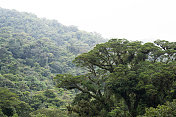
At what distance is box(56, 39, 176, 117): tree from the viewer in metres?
8.52

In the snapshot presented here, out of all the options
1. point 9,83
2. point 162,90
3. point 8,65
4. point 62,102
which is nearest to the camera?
point 162,90

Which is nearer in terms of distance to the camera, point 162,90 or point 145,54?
point 162,90

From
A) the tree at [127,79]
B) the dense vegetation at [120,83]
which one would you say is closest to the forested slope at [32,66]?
the dense vegetation at [120,83]

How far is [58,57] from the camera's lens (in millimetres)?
45188

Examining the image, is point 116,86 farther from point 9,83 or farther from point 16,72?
point 16,72

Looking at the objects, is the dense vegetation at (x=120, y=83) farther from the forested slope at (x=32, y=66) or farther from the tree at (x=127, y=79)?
the forested slope at (x=32, y=66)

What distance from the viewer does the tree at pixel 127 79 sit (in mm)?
8516

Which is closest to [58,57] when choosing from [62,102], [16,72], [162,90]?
[16,72]

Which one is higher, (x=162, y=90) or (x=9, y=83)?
(x=162, y=90)

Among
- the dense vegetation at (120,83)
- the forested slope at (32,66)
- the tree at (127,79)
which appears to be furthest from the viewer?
the forested slope at (32,66)

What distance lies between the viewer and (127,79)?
369 inches

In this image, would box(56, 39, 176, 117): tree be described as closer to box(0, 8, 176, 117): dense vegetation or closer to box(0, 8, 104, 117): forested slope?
box(0, 8, 176, 117): dense vegetation

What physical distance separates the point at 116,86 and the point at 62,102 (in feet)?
55.1

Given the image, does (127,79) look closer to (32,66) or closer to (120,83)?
(120,83)
